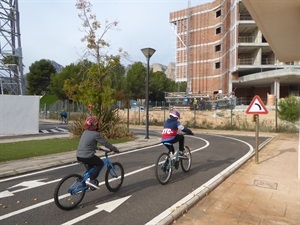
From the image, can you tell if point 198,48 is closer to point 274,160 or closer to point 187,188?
point 274,160

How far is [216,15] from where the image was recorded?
60406 millimetres

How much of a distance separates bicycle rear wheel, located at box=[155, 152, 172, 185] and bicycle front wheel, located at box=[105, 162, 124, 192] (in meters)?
0.90

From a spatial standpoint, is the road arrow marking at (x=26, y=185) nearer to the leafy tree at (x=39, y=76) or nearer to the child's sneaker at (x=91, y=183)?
the child's sneaker at (x=91, y=183)

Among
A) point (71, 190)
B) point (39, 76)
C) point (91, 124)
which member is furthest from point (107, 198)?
point (39, 76)

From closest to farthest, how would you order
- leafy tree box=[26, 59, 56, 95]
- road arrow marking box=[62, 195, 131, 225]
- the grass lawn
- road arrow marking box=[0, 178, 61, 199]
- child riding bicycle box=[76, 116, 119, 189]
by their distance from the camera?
road arrow marking box=[62, 195, 131, 225], child riding bicycle box=[76, 116, 119, 189], road arrow marking box=[0, 178, 61, 199], the grass lawn, leafy tree box=[26, 59, 56, 95]

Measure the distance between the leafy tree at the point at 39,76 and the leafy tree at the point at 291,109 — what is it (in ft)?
177

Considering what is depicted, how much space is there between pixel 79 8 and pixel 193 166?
12694 mm

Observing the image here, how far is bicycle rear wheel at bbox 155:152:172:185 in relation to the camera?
715 centimetres

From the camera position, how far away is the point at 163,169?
7.28 m

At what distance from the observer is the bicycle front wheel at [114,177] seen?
6.45m

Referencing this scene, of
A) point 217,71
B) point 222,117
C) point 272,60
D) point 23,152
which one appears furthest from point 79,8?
point 217,71

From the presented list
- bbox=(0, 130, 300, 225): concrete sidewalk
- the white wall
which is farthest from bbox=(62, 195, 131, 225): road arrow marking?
the white wall

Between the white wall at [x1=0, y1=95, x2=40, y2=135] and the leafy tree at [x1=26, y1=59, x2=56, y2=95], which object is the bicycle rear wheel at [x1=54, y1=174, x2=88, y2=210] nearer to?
the white wall at [x1=0, y1=95, x2=40, y2=135]

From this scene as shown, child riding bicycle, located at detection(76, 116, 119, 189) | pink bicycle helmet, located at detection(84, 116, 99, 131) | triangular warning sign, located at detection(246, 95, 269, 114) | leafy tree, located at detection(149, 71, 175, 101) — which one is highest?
leafy tree, located at detection(149, 71, 175, 101)
